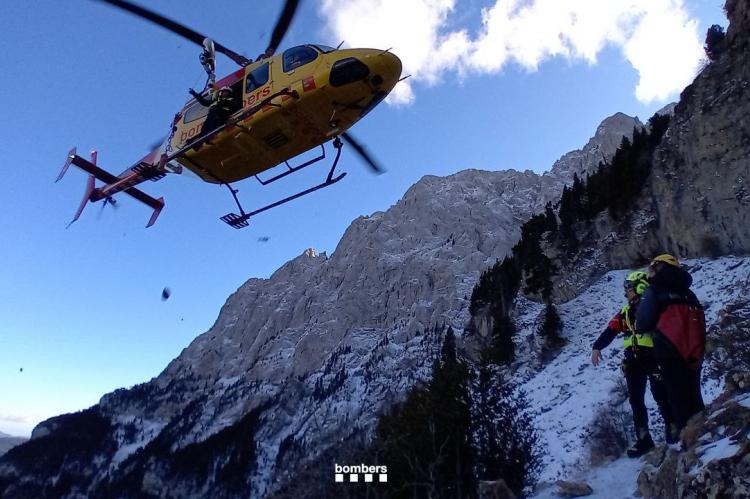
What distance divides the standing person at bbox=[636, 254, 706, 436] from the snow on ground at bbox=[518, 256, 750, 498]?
3.68 feet

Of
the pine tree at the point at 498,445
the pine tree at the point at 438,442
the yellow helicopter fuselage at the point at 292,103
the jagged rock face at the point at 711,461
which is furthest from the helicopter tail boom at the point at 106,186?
the jagged rock face at the point at 711,461

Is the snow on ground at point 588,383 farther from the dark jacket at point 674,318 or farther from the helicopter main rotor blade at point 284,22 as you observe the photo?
the helicopter main rotor blade at point 284,22

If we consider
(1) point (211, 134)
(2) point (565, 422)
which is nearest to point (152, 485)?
(2) point (565, 422)

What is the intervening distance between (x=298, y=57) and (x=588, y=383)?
21.9m

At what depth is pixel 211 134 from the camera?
11648mm

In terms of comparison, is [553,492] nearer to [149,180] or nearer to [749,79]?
[149,180]

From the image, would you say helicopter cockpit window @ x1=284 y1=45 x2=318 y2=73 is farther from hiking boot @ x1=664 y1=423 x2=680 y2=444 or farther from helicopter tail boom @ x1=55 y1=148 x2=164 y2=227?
hiking boot @ x1=664 y1=423 x2=680 y2=444

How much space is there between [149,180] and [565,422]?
61.1 ft

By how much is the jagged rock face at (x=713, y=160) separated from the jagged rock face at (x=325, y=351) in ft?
181

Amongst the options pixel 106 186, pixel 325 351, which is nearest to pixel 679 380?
pixel 106 186

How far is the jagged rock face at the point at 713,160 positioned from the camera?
31.3 meters

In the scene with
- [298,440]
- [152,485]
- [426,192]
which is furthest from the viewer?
[426,192]

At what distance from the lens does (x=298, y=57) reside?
11.0m

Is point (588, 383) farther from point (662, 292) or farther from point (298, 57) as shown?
point (662, 292)
